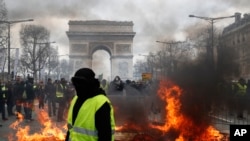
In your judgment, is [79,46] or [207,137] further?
[79,46]

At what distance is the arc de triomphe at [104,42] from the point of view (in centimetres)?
5841

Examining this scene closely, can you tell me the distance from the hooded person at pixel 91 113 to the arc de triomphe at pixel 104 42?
5388cm

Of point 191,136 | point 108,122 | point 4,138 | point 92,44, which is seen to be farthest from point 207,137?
point 92,44

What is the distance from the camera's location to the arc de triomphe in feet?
192

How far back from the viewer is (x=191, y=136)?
338 inches

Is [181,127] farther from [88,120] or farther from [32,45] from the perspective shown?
[32,45]

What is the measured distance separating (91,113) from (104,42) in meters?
59.9

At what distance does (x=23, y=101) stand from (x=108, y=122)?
12018 millimetres

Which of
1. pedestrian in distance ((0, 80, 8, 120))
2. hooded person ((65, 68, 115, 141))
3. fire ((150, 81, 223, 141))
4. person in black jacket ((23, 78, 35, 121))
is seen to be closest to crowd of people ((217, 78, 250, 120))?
fire ((150, 81, 223, 141))

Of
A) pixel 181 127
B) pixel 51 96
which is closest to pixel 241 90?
pixel 181 127

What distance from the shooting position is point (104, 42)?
208 feet

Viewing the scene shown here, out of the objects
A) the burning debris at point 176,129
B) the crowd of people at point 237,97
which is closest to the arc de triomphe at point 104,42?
the crowd of people at point 237,97

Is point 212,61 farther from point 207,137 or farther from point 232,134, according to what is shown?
point 232,134

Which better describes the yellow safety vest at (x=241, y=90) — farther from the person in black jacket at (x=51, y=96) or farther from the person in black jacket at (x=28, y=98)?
the person in black jacket at (x=28, y=98)
